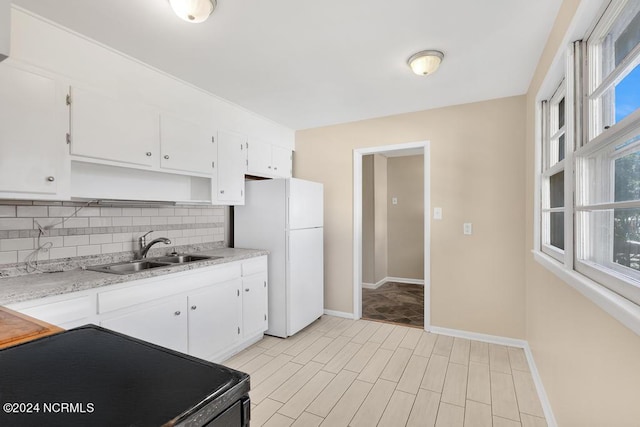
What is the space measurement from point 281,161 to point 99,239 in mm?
2099

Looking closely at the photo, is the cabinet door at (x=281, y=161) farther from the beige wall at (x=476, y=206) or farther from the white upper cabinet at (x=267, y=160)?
the beige wall at (x=476, y=206)

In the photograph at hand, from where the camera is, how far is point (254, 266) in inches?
119

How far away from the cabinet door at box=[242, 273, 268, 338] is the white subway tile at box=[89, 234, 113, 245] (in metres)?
1.10

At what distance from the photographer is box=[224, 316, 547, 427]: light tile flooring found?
77.3 inches

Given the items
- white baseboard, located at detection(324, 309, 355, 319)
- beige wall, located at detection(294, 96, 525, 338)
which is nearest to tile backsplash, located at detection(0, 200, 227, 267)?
white baseboard, located at detection(324, 309, 355, 319)

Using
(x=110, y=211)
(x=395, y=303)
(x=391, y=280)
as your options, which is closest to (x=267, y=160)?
(x=110, y=211)

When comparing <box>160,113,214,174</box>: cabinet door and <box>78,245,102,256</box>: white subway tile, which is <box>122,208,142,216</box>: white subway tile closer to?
<box>78,245,102,256</box>: white subway tile

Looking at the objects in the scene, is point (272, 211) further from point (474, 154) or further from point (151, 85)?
point (474, 154)

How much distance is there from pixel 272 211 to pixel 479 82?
2.23 m

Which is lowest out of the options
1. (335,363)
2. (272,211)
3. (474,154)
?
(335,363)

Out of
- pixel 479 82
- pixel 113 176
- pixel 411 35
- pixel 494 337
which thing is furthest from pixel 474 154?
pixel 113 176

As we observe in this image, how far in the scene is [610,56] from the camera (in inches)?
53.1

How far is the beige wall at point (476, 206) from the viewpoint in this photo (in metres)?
2.98

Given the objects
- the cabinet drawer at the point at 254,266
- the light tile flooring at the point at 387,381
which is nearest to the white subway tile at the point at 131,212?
the cabinet drawer at the point at 254,266
